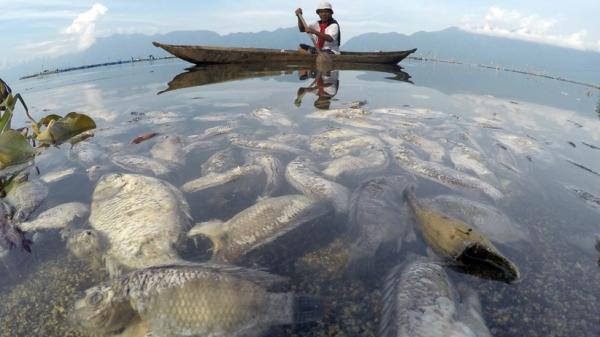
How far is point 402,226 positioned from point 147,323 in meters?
3.25

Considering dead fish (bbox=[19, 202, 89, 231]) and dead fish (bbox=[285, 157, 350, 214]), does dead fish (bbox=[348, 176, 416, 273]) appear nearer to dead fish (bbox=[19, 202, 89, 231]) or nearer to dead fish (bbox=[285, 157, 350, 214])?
dead fish (bbox=[285, 157, 350, 214])

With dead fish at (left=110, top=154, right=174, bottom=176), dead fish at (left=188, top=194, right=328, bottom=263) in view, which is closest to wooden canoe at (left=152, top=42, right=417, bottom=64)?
dead fish at (left=110, top=154, right=174, bottom=176)

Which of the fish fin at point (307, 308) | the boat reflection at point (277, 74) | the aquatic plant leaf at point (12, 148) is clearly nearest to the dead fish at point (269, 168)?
the fish fin at point (307, 308)

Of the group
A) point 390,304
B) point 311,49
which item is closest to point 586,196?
point 390,304

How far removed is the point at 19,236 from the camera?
4324mm

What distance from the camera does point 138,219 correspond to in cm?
436

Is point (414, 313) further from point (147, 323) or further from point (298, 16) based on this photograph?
point (298, 16)

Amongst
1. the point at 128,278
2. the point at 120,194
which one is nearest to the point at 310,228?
the point at 128,278

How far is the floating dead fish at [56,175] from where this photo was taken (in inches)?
237

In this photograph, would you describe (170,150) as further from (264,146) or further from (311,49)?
(311,49)

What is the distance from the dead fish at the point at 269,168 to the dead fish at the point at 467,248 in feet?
8.85

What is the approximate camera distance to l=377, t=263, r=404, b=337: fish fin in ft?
9.48

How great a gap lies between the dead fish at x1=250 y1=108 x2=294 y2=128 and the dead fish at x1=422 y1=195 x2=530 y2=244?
5243 mm

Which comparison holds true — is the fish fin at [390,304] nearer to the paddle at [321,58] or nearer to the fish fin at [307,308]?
the fish fin at [307,308]
